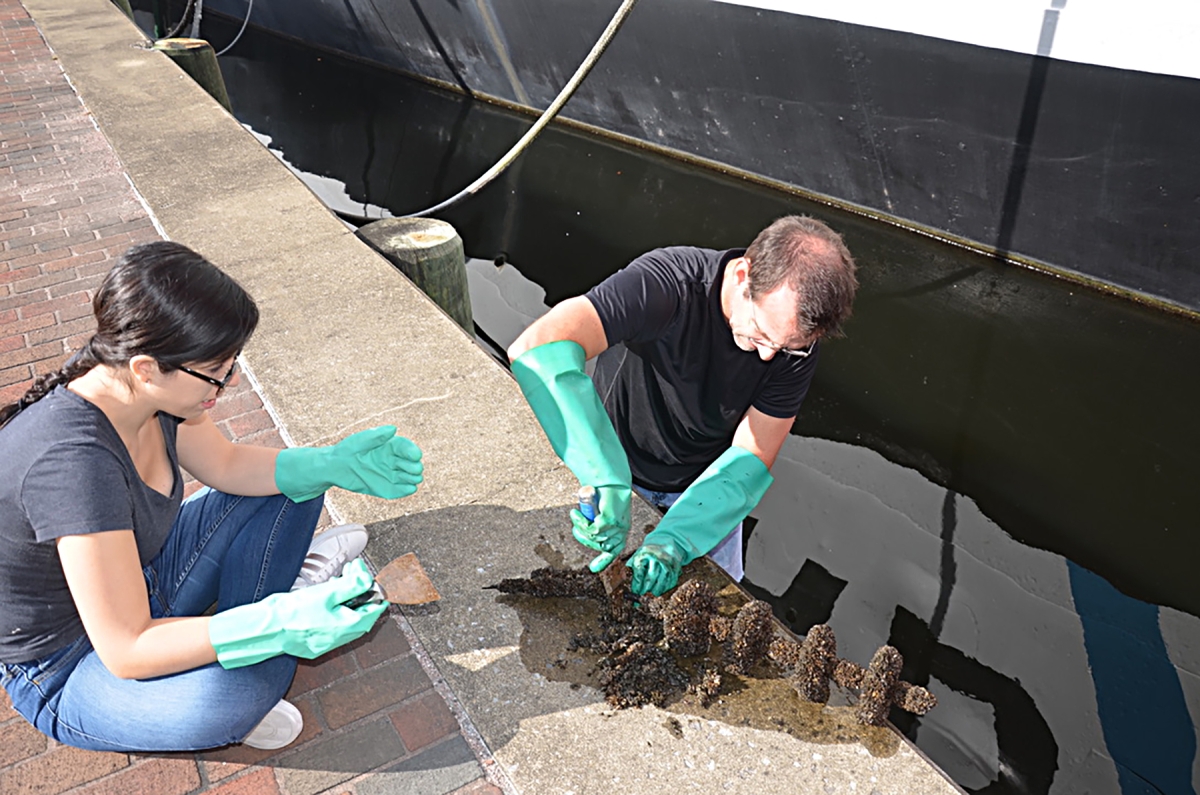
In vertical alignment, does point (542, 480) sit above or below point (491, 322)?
above

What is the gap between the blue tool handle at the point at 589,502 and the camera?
2.68 metres

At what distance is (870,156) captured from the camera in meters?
6.83

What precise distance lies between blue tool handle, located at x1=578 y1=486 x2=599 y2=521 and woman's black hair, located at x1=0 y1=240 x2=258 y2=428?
1164 mm

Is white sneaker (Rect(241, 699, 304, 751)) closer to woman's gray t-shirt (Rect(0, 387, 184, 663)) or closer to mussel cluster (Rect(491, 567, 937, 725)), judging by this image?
woman's gray t-shirt (Rect(0, 387, 184, 663))

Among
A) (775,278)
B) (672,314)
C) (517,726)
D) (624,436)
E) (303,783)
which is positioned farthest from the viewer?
(624,436)

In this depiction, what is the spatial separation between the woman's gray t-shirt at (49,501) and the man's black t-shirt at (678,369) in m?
1.36

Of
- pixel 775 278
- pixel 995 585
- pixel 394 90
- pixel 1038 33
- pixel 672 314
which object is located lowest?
pixel 995 585

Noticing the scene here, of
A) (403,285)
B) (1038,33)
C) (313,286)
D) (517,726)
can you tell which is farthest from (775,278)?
(1038,33)

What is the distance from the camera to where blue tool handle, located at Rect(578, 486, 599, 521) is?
105 inches

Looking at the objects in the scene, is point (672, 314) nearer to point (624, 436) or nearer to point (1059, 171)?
point (624, 436)

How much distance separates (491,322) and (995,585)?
3.83m

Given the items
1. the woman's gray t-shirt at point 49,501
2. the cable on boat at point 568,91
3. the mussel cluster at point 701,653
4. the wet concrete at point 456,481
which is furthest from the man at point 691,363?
the cable on boat at point 568,91

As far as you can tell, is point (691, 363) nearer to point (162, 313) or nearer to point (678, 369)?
point (678, 369)

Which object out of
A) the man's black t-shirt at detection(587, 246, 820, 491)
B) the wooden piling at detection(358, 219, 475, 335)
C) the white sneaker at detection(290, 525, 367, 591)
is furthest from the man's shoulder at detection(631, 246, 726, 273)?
the wooden piling at detection(358, 219, 475, 335)
